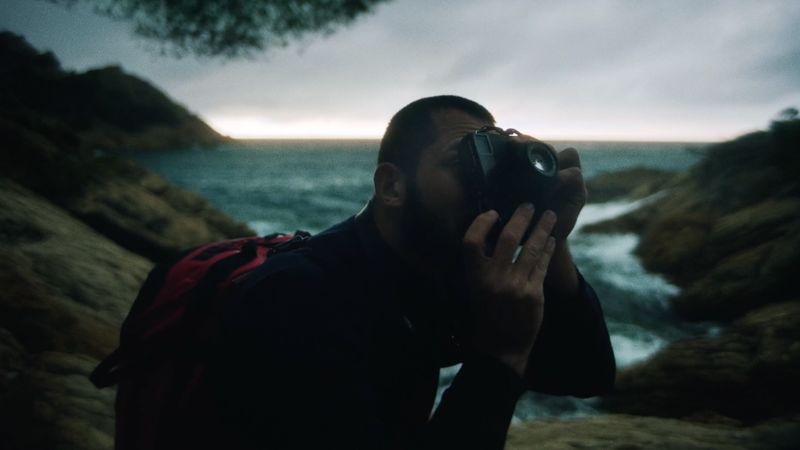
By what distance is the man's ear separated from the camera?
51.4 inches

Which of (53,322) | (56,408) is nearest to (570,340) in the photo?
(56,408)

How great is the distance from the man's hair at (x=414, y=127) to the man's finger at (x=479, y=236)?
342 mm

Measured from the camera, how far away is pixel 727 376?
3.27 metres

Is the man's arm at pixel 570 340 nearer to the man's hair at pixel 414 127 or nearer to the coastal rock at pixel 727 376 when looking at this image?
the man's hair at pixel 414 127

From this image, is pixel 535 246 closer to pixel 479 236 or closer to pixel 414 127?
pixel 479 236

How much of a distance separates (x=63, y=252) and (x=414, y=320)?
130 inches

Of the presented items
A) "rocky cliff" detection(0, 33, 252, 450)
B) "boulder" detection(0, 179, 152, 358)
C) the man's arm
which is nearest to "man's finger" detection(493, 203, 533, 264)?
the man's arm

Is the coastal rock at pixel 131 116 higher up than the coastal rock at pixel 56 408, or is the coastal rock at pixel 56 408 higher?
the coastal rock at pixel 131 116

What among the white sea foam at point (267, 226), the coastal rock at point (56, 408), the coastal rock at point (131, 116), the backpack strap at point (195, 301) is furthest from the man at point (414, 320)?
the coastal rock at point (131, 116)

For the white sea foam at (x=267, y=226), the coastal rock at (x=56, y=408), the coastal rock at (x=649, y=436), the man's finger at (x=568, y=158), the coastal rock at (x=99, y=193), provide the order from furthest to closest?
the white sea foam at (x=267, y=226), the coastal rock at (x=99, y=193), the coastal rock at (x=649, y=436), the coastal rock at (x=56, y=408), the man's finger at (x=568, y=158)

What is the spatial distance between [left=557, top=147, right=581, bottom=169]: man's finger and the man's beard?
1.54ft

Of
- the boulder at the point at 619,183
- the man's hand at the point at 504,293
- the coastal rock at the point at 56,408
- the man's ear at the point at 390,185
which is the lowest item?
the coastal rock at the point at 56,408

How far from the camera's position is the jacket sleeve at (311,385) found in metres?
0.89

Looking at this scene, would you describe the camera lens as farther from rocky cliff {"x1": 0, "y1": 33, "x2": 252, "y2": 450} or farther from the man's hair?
rocky cliff {"x1": 0, "y1": 33, "x2": 252, "y2": 450}
